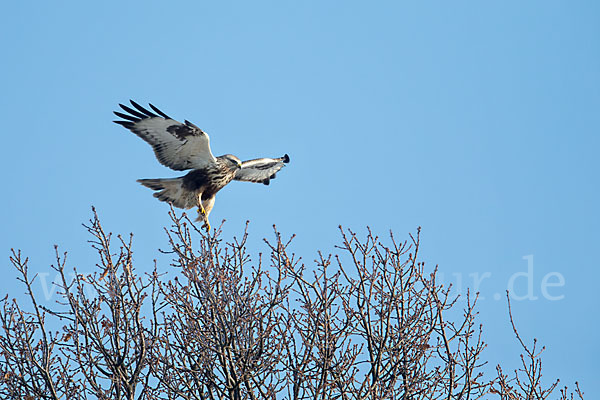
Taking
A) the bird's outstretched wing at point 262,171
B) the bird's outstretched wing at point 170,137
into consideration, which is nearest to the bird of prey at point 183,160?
the bird's outstretched wing at point 170,137

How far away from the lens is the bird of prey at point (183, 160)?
1009cm

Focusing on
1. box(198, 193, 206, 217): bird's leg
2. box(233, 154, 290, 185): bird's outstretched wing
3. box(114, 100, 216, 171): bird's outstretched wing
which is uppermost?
box(233, 154, 290, 185): bird's outstretched wing

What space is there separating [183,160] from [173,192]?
463 millimetres

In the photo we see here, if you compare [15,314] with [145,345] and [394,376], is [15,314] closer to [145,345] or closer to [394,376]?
[145,345]

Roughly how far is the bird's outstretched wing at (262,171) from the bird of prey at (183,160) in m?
1.43

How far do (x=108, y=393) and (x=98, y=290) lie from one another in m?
0.80

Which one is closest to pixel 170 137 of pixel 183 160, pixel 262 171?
pixel 183 160

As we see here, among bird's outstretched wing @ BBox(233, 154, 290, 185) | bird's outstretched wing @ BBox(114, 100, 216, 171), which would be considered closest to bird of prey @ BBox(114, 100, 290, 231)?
bird's outstretched wing @ BBox(114, 100, 216, 171)

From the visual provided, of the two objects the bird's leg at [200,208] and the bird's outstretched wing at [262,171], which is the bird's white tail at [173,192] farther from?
the bird's outstretched wing at [262,171]

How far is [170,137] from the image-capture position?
10227mm

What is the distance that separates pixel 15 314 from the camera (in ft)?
20.3

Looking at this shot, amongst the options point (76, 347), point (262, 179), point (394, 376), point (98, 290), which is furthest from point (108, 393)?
point (262, 179)

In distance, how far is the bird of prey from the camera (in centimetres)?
1009

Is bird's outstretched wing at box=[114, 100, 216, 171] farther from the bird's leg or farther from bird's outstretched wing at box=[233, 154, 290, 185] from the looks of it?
bird's outstretched wing at box=[233, 154, 290, 185]
